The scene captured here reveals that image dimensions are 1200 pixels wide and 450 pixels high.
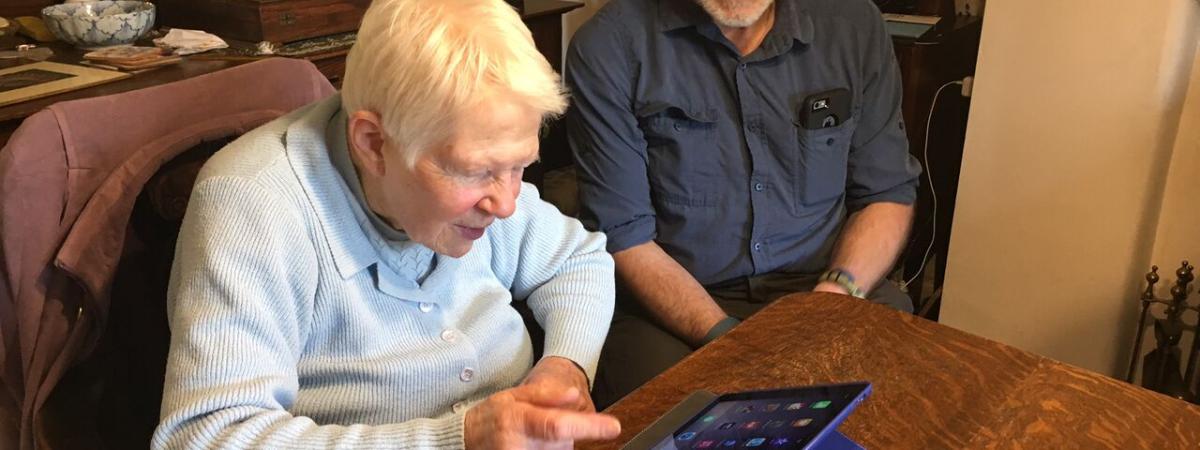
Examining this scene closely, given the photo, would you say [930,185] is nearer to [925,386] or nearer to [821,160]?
[821,160]

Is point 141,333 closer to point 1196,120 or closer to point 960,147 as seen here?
point 1196,120

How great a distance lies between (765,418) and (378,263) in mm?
462

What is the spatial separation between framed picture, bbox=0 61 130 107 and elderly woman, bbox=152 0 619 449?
752mm

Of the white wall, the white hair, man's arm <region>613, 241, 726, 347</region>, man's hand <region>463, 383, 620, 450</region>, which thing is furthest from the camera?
the white wall

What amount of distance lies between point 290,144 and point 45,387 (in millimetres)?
358

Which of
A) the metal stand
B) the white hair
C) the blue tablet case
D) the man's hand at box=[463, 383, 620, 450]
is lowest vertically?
the metal stand

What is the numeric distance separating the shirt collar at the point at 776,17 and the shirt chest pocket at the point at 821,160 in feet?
0.49

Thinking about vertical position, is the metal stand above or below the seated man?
below

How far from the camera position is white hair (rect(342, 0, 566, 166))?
96cm

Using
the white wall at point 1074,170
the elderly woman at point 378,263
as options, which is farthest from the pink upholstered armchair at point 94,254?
the white wall at point 1074,170

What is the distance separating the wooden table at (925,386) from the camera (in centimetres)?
98

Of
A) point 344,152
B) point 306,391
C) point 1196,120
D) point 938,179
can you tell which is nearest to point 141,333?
point 306,391

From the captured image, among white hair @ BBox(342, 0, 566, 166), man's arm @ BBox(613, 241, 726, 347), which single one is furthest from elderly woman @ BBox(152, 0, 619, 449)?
man's arm @ BBox(613, 241, 726, 347)

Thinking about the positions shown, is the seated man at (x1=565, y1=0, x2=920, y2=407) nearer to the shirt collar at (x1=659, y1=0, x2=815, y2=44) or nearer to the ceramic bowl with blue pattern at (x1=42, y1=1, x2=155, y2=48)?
the shirt collar at (x1=659, y1=0, x2=815, y2=44)
